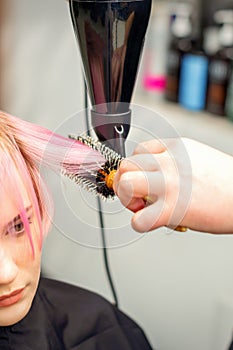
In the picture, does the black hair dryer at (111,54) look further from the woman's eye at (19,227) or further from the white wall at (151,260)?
the white wall at (151,260)

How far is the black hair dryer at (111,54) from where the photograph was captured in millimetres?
681

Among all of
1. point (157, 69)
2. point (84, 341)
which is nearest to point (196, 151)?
point (84, 341)

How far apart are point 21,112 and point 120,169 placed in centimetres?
75

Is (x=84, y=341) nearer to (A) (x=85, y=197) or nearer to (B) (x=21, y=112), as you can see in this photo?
(A) (x=85, y=197)

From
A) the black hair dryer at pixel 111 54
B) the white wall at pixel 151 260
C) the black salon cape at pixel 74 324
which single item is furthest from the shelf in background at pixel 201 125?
the black hair dryer at pixel 111 54

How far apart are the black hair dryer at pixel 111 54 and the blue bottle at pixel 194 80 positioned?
94 centimetres

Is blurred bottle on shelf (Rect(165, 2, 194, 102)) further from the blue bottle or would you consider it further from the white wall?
the white wall

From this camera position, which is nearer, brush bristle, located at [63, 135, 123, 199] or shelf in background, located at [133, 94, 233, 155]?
brush bristle, located at [63, 135, 123, 199]

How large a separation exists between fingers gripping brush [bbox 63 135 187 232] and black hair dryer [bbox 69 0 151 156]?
0.02 m

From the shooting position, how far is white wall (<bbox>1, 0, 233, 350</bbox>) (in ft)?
4.43

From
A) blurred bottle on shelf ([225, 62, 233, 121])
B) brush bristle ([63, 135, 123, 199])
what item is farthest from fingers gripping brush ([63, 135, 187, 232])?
blurred bottle on shelf ([225, 62, 233, 121])

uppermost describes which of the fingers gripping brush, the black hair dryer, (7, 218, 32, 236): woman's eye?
the black hair dryer

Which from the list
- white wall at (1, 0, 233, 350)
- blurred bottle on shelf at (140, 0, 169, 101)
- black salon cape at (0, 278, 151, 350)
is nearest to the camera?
black salon cape at (0, 278, 151, 350)

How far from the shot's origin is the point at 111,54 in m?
0.70
